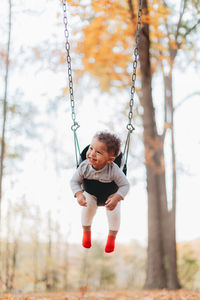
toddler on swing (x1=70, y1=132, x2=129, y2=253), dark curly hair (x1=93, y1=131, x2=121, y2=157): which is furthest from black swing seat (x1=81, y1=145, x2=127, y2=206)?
dark curly hair (x1=93, y1=131, x2=121, y2=157)

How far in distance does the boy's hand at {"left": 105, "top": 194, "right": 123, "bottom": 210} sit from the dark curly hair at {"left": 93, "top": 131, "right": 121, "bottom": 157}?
35 cm

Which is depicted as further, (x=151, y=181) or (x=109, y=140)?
(x=151, y=181)

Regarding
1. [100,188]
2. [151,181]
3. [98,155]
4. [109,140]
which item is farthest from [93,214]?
[151,181]

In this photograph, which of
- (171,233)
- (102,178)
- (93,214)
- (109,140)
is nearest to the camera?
(109,140)

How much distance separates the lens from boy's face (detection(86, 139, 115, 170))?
2.83 metres

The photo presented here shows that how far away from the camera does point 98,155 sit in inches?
112

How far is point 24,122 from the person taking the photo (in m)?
10.2

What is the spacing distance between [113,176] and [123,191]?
0.17 meters

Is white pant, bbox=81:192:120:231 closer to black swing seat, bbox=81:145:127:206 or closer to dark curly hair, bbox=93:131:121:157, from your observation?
black swing seat, bbox=81:145:127:206

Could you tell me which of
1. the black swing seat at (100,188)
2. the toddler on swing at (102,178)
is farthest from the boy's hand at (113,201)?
the black swing seat at (100,188)

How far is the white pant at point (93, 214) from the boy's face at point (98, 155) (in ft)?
1.20

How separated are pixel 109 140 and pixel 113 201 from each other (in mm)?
490

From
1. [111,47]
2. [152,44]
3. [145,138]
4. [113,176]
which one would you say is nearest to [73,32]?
[111,47]

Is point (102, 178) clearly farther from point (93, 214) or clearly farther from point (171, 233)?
point (171, 233)
